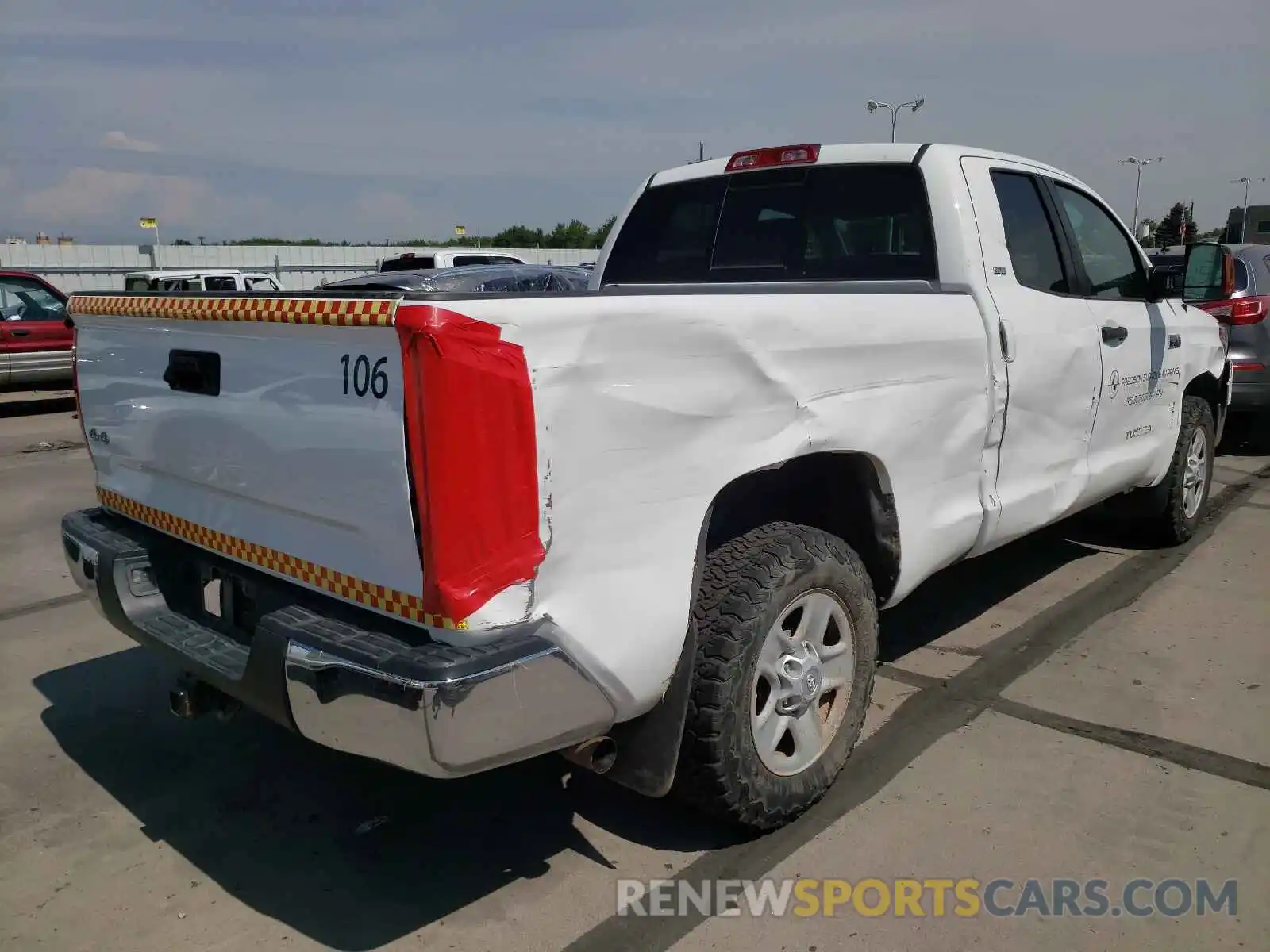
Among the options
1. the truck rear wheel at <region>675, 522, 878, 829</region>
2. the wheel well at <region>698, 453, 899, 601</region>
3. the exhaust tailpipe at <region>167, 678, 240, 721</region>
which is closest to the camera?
the truck rear wheel at <region>675, 522, 878, 829</region>

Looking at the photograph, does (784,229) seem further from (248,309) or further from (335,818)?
(335,818)

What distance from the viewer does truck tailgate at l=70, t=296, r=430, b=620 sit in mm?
2301

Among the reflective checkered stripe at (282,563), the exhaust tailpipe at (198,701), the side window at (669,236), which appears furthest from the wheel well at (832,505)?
the exhaust tailpipe at (198,701)

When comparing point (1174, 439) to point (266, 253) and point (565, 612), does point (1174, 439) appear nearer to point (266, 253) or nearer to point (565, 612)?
point (565, 612)

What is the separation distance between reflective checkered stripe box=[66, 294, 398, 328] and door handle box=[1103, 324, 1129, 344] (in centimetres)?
345

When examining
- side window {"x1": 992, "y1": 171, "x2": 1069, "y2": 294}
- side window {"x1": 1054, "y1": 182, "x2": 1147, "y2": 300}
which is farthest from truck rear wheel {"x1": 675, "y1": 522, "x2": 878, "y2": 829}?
side window {"x1": 1054, "y1": 182, "x2": 1147, "y2": 300}

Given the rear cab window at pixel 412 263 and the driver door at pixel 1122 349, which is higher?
the rear cab window at pixel 412 263

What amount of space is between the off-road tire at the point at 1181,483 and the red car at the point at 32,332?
12285mm

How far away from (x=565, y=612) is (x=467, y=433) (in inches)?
18.8

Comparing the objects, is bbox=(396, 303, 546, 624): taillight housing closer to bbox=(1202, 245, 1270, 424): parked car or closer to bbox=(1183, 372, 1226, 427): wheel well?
bbox=(1183, 372, 1226, 427): wheel well

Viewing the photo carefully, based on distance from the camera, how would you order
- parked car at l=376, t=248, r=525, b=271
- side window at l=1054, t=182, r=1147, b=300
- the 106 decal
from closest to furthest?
the 106 decal
side window at l=1054, t=182, r=1147, b=300
parked car at l=376, t=248, r=525, b=271

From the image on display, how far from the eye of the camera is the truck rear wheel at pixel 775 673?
278 cm

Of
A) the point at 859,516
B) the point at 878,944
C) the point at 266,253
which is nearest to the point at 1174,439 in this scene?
the point at 859,516

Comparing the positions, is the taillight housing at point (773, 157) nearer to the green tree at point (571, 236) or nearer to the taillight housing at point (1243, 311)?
the taillight housing at point (1243, 311)
